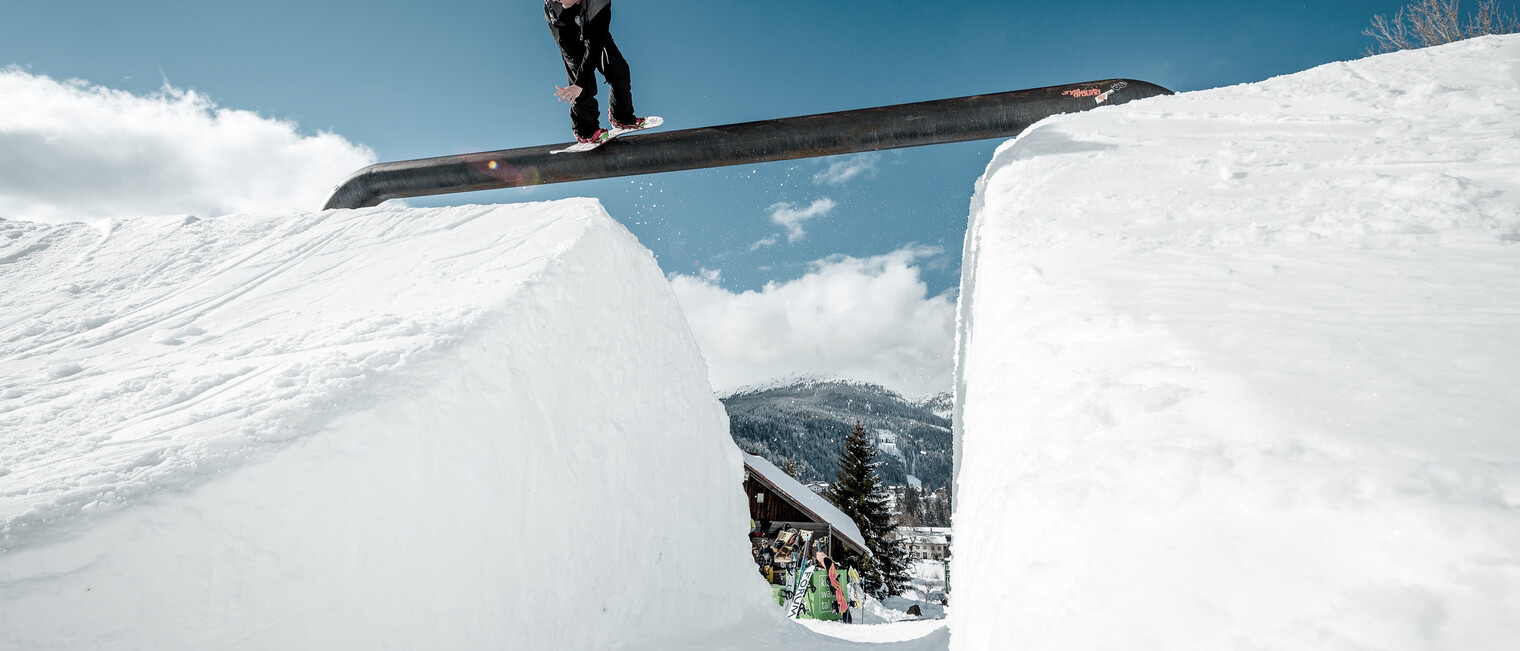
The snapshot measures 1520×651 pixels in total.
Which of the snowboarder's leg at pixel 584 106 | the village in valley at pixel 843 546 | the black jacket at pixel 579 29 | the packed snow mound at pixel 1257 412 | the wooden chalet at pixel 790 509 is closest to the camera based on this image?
the packed snow mound at pixel 1257 412

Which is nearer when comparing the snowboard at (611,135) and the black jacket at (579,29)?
the black jacket at (579,29)

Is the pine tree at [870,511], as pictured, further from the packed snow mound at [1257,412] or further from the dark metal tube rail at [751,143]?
the packed snow mound at [1257,412]

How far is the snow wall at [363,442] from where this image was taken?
4.79ft

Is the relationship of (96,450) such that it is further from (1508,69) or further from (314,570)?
(1508,69)

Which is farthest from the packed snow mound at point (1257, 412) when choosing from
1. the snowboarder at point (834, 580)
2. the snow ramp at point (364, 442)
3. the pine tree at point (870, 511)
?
the pine tree at point (870, 511)

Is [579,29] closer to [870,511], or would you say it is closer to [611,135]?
[611,135]

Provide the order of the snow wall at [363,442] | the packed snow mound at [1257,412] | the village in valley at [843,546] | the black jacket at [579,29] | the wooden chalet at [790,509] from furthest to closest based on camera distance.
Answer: the wooden chalet at [790,509] → the village in valley at [843,546] → the black jacket at [579,29] → the snow wall at [363,442] → the packed snow mound at [1257,412]

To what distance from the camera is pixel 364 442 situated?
1.81 meters

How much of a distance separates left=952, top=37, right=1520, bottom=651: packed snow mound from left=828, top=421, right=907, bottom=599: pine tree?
27.2 m

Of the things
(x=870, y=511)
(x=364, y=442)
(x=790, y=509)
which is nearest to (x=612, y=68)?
(x=364, y=442)

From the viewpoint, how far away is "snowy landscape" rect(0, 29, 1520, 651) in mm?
782

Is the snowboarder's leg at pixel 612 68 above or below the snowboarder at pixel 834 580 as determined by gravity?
above

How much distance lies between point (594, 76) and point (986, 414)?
4677mm

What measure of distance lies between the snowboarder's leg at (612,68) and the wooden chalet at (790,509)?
43.8 feet
